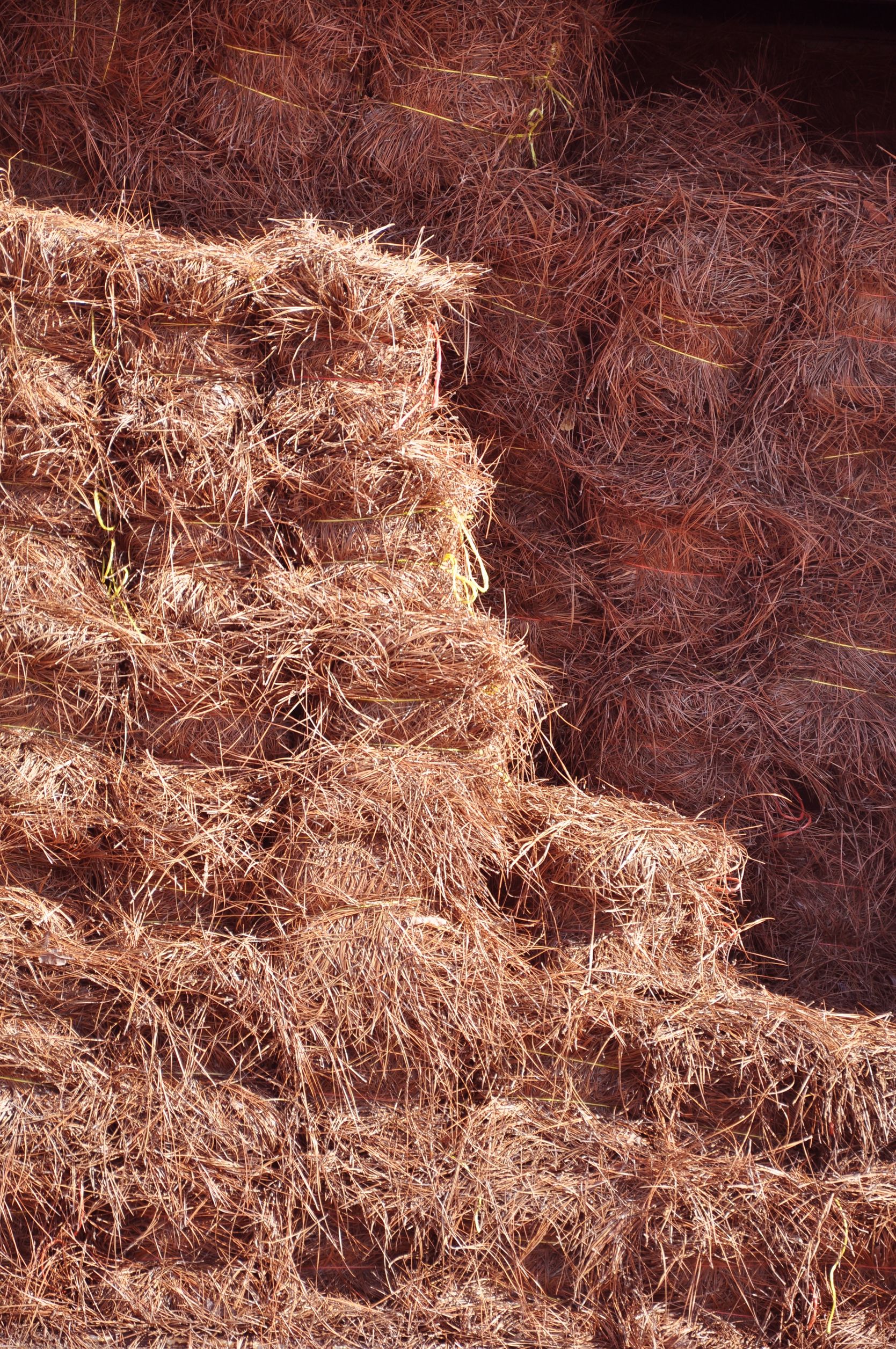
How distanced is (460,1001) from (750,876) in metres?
1.31

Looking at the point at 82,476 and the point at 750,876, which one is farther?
the point at 750,876

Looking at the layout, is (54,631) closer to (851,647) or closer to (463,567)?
(463,567)

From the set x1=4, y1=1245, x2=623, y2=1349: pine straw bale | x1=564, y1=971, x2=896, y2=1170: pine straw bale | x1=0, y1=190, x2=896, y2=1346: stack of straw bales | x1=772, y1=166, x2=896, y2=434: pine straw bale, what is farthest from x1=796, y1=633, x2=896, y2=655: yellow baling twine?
x1=4, y1=1245, x2=623, y2=1349: pine straw bale

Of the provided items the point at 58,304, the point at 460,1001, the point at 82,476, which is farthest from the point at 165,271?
the point at 460,1001

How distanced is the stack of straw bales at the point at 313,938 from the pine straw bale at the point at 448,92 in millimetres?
893

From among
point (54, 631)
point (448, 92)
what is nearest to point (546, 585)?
point (448, 92)

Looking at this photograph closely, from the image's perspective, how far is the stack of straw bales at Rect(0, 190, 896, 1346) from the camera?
216 cm

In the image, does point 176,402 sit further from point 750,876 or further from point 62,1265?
point 750,876

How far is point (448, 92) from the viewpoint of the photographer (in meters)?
3.23

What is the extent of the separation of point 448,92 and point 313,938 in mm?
2339

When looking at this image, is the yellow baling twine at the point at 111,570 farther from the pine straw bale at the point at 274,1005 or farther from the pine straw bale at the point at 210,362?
the pine straw bale at the point at 274,1005

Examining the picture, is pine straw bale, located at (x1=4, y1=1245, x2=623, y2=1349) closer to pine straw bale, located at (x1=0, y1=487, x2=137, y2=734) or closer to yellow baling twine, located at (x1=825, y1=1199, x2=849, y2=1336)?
yellow baling twine, located at (x1=825, y1=1199, x2=849, y2=1336)

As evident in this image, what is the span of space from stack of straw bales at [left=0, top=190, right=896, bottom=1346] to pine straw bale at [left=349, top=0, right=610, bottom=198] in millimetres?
893

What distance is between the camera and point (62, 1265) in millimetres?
2127
